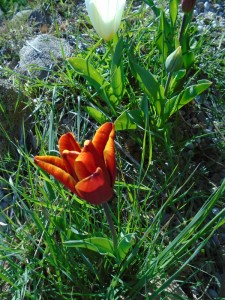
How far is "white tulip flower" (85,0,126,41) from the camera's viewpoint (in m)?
1.56

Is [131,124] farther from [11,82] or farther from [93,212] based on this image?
[11,82]

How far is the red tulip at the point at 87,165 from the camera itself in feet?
3.50

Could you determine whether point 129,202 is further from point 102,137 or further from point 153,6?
point 153,6

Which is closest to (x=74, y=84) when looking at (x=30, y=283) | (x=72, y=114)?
(x=72, y=114)

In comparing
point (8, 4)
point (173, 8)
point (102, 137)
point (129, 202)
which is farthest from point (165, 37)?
point (8, 4)

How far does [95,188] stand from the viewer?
1086mm

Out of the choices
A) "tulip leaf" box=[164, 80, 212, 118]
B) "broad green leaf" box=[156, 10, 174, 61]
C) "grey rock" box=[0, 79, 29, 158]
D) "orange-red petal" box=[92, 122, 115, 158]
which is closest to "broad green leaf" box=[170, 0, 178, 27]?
"broad green leaf" box=[156, 10, 174, 61]

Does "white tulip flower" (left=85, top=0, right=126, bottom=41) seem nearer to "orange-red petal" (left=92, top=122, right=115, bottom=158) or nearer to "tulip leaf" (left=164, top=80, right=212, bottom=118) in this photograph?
"tulip leaf" (left=164, top=80, right=212, bottom=118)

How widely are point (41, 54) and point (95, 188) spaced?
1.16 metres

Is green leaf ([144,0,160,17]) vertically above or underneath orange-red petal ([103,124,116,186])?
above

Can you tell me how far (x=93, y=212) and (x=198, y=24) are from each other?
3.59 ft

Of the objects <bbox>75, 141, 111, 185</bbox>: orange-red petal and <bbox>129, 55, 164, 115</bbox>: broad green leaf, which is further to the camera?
<bbox>129, 55, 164, 115</bbox>: broad green leaf

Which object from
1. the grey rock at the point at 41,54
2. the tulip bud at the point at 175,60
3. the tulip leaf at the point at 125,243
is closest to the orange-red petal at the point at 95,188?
the tulip leaf at the point at 125,243

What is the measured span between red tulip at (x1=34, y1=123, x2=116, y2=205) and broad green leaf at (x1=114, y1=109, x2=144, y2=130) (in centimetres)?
53
